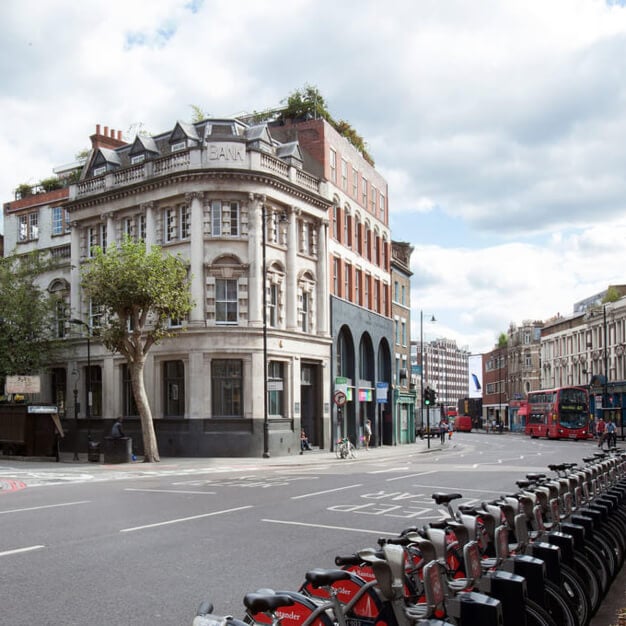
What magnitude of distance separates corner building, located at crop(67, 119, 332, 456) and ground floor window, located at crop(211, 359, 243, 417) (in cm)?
5

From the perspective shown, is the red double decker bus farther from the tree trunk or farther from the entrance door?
the tree trunk

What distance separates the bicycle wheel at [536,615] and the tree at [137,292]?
26.7 m

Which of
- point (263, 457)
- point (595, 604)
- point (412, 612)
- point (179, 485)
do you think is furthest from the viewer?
point (263, 457)

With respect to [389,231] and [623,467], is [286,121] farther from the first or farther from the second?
[623,467]

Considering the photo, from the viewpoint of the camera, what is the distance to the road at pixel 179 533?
7.58 meters

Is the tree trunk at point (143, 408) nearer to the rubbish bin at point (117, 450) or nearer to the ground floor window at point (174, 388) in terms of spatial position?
the rubbish bin at point (117, 450)


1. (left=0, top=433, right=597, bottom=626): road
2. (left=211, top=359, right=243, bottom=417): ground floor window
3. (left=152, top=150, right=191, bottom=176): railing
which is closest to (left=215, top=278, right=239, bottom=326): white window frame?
(left=211, top=359, right=243, bottom=417): ground floor window

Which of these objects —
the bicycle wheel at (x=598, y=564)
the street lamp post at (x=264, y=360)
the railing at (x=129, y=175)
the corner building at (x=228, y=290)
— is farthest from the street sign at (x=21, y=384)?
the bicycle wheel at (x=598, y=564)

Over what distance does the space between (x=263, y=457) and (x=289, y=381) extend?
4.84m

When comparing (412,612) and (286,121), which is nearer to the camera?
(412,612)

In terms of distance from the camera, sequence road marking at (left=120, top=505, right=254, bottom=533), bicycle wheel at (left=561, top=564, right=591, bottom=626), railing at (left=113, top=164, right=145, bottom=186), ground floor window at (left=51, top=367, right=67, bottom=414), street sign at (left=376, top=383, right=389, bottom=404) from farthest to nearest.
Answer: street sign at (left=376, top=383, right=389, bottom=404)
ground floor window at (left=51, top=367, right=67, bottom=414)
railing at (left=113, top=164, right=145, bottom=186)
road marking at (left=120, top=505, right=254, bottom=533)
bicycle wheel at (left=561, top=564, right=591, bottom=626)

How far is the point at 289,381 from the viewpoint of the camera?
38.7 metres

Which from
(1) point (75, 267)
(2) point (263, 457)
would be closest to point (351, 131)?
(1) point (75, 267)

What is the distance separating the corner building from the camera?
36188 mm
